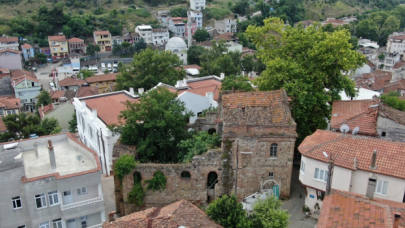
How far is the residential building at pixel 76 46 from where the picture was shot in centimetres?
10612

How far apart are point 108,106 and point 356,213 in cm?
2651

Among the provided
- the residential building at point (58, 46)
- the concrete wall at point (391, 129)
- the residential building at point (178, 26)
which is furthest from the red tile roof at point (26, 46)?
the concrete wall at point (391, 129)

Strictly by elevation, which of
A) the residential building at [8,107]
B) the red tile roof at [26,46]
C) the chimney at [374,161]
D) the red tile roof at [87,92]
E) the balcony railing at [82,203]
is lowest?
the residential building at [8,107]

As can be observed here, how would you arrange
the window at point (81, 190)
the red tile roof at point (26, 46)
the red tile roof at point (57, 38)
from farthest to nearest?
the red tile roof at point (57, 38) < the red tile roof at point (26, 46) < the window at point (81, 190)

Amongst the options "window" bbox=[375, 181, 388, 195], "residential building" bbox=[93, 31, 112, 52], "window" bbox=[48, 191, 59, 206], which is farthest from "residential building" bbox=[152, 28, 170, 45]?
"window" bbox=[375, 181, 388, 195]

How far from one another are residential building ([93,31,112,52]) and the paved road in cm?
9560

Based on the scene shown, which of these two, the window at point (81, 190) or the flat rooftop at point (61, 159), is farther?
the flat rooftop at point (61, 159)

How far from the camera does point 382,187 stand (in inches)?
747

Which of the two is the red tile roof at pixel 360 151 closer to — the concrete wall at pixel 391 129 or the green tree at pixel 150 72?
the concrete wall at pixel 391 129

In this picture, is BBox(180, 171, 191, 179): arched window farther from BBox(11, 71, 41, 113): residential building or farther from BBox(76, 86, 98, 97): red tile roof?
BBox(11, 71, 41, 113): residential building

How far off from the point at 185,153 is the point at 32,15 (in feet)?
359

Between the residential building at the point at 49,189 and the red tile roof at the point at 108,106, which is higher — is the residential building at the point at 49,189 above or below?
below

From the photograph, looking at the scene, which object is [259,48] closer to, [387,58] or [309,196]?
[309,196]

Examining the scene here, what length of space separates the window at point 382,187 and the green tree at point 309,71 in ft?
30.5
